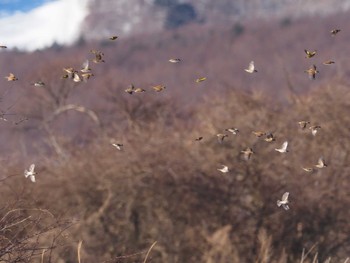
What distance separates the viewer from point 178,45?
15688 centimetres

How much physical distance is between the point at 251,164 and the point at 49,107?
1113 inches

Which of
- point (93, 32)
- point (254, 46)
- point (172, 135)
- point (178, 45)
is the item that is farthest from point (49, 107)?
point (93, 32)

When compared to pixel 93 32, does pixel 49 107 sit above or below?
above

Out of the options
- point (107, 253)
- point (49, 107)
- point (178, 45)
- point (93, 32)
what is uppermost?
point (107, 253)

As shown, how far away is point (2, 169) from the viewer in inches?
823

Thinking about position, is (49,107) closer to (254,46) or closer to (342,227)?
(342,227)

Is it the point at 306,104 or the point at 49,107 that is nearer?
the point at 306,104

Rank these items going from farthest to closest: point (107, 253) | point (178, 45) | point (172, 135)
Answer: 1. point (178, 45)
2. point (172, 135)
3. point (107, 253)

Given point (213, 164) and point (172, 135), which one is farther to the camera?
point (172, 135)

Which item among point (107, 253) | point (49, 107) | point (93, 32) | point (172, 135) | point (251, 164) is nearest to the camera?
point (107, 253)

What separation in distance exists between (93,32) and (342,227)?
180646 mm

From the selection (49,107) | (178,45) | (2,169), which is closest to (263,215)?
(2,169)

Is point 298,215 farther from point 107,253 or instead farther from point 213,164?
point 107,253

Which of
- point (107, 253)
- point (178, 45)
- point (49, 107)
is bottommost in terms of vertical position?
point (178, 45)
